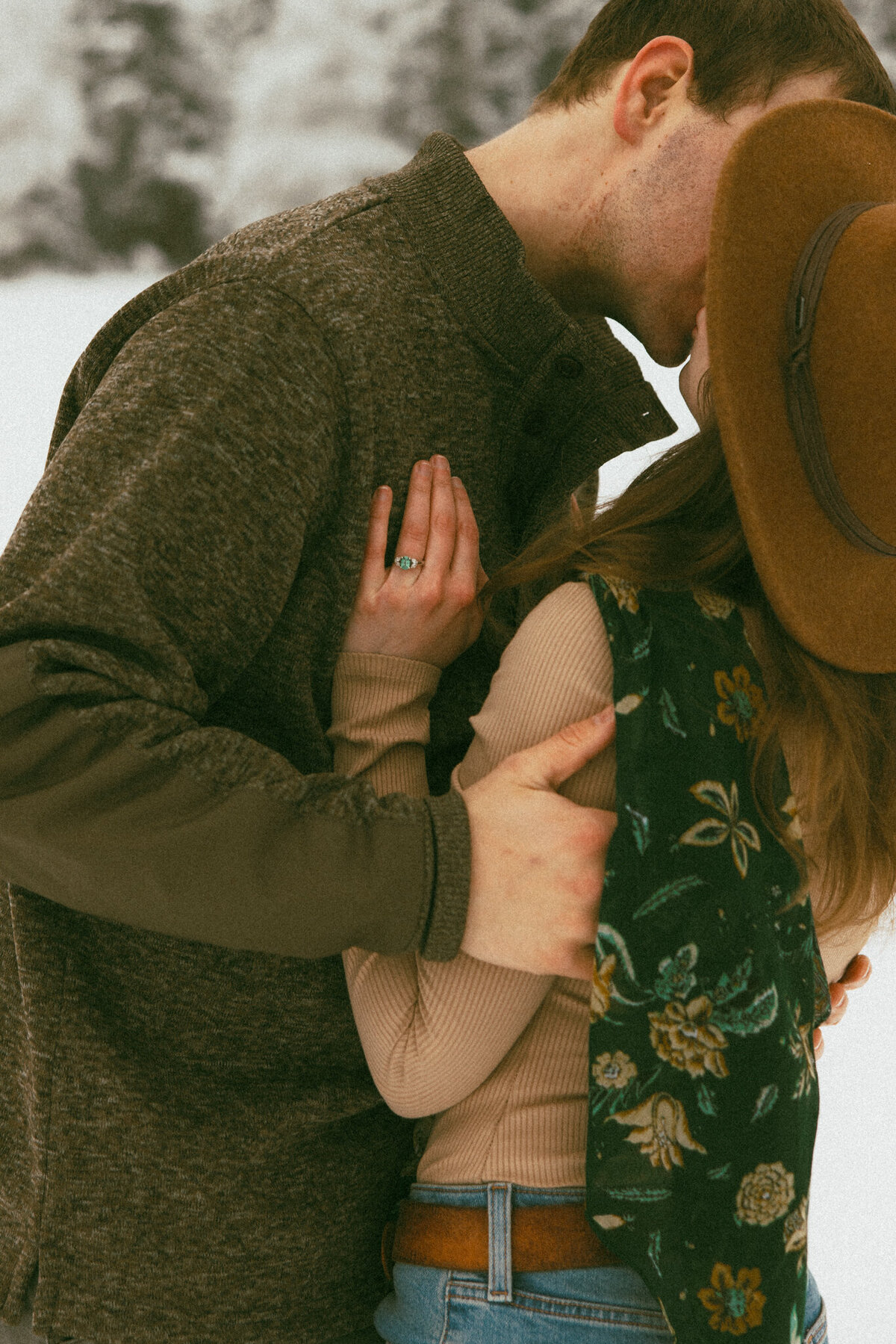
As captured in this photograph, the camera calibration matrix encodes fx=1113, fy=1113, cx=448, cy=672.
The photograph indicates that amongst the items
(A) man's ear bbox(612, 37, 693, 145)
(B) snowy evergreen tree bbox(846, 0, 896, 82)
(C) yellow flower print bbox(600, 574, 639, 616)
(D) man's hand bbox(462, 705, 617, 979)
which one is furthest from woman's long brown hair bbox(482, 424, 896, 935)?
(B) snowy evergreen tree bbox(846, 0, 896, 82)

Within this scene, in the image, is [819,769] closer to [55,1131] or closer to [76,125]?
[55,1131]

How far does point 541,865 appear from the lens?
72cm

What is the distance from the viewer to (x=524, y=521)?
1070mm

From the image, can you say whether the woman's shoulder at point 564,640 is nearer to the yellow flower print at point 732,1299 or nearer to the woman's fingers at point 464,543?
the woman's fingers at point 464,543

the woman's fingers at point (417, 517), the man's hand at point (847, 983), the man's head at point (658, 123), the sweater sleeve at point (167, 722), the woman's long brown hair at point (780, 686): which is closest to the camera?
the sweater sleeve at point (167, 722)

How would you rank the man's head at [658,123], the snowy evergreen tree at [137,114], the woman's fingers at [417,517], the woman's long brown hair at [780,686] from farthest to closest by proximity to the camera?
the snowy evergreen tree at [137,114] < the man's head at [658,123] < the woman's fingers at [417,517] < the woman's long brown hair at [780,686]

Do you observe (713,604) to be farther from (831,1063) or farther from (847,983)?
(831,1063)

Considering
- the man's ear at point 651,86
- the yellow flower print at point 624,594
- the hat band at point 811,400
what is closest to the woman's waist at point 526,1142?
the yellow flower print at point 624,594

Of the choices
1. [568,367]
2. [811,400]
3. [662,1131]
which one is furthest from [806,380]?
[662,1131]

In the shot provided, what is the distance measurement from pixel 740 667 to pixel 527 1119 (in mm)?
349

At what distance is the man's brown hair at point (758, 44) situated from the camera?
1.00m

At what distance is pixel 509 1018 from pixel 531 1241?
149 millimetres

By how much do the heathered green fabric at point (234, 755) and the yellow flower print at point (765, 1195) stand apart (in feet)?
0.87

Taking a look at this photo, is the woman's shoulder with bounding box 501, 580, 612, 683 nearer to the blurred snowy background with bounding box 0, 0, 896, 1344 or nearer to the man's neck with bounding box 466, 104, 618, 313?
the man's neck with bounding box 466, 104, 618, 313
